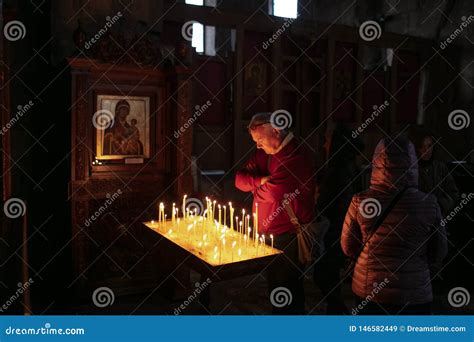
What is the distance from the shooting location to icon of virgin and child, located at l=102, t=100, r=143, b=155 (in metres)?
5.32

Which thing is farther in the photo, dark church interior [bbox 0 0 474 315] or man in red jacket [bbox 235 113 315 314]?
man in red jacket [bbox 235 113 315 314]

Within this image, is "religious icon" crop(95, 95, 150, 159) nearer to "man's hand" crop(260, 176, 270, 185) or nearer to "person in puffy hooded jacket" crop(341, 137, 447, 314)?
"man's hand" crop(260, 176, 270, 185)

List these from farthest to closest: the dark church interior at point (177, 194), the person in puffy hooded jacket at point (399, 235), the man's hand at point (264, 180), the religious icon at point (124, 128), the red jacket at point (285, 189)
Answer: the religious icon at point (124, 128)
the man's hand at point (264, 180)
the red jacket at point (285, 189)
the dark church interior at point (177, 194)
the person in puffy hooded jacket at point (399, 235)

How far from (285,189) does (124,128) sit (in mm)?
2270

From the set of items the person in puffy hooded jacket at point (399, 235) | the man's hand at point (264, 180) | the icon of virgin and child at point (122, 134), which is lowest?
the person in puffy hooded jacket at point (399, 235)

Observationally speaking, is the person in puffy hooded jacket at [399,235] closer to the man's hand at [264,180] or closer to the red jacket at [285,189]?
the red jacket at [285,189]

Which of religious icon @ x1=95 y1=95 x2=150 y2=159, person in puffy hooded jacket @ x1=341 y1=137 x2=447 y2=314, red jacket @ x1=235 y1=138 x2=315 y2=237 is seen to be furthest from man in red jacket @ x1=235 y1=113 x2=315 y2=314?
religious icon @ x1=95 y1=95 x2=150 y2=159

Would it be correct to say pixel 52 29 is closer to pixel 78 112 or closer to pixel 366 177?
pixel 78 112

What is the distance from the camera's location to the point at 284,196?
413 cm

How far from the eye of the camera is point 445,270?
20.0 ft

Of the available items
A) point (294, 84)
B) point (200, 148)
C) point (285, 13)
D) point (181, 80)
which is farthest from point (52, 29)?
point (285, 13)

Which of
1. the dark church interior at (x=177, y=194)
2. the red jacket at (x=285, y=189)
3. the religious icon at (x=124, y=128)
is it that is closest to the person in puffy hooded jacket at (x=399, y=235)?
the dark church interior at (x=177, y=194)

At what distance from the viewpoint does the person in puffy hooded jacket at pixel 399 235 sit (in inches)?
118

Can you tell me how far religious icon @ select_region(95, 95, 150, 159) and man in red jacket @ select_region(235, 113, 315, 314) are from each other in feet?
5.92
